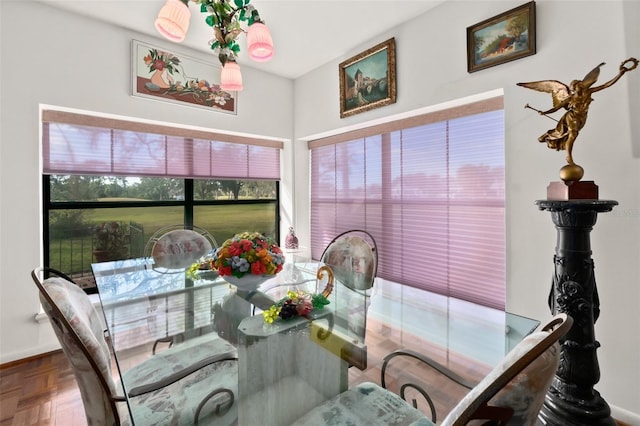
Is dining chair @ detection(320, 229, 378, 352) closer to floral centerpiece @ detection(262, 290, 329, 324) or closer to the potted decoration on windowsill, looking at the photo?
floral centerpiece @ detection(262, 290, 329, 324)

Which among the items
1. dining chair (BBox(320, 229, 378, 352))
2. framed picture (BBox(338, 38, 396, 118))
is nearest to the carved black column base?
dining chair (BBox(320, 229, 378, 352))

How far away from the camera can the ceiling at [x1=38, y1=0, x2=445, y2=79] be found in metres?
2.32

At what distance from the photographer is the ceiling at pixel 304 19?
2320mm

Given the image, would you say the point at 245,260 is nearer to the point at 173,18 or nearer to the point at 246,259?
the point at 246,259

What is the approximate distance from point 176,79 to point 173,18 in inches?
67.6

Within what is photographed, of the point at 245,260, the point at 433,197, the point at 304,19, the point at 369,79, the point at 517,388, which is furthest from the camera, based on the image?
the point at 369,79

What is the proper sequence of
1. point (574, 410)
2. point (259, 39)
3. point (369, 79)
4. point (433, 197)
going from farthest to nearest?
point (369, 79)
point (433, 197)
point (259, 39)
point (574, 410)

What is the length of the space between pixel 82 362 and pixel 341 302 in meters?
1.29

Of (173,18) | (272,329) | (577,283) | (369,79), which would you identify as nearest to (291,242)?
(369,79)

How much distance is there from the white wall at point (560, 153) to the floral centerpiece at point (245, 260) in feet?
5.24

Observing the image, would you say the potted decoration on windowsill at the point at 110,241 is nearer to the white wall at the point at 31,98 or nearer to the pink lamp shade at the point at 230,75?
the white wall at the point at 31,98

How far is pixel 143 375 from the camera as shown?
134 cm

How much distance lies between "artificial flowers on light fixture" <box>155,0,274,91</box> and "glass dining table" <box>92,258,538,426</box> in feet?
4.47

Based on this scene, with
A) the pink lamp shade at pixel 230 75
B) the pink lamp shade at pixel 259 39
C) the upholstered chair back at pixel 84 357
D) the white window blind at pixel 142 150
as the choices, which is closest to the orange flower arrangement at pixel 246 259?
the upholstered chair back at pixel 84 357
